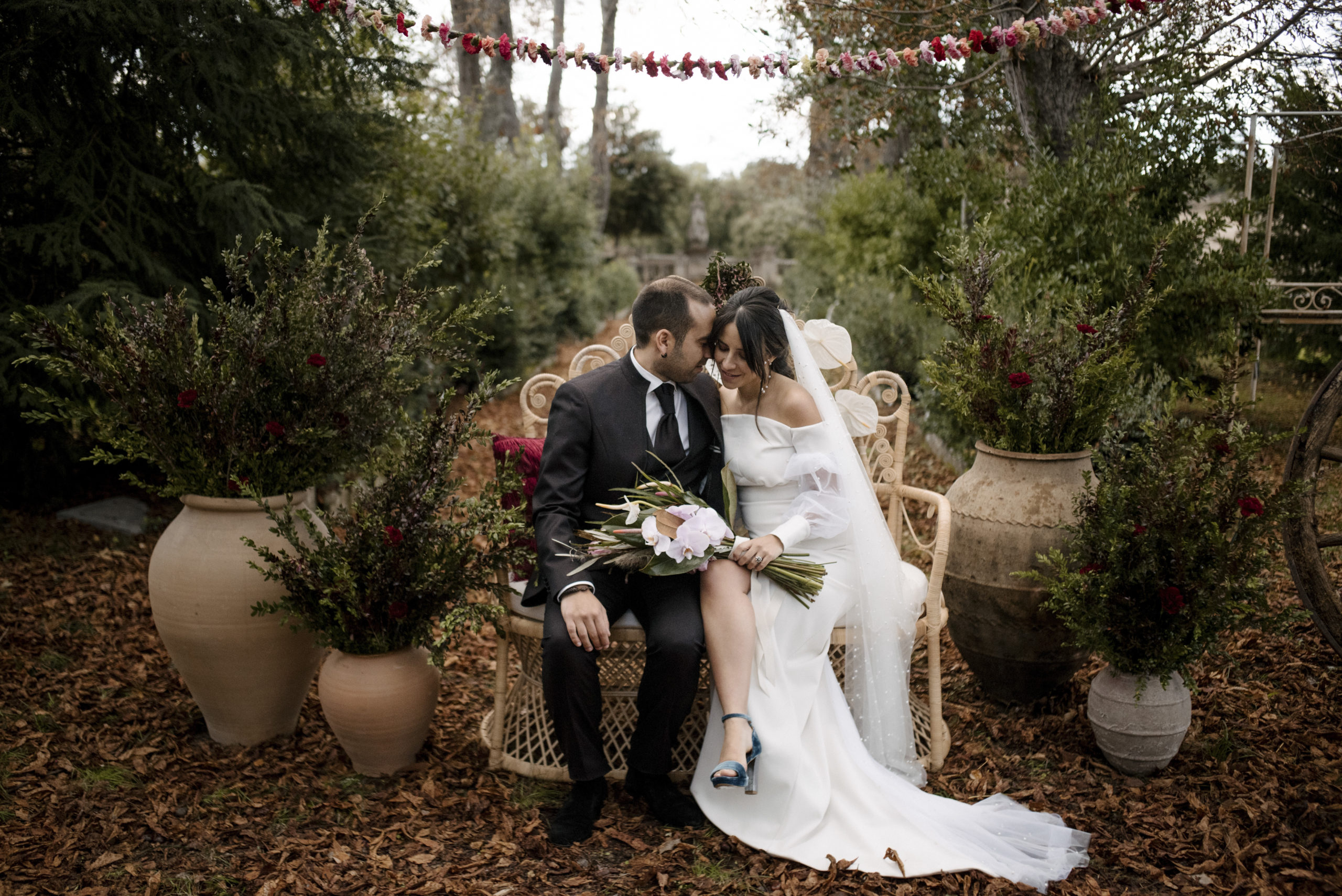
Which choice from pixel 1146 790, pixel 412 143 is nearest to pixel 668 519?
pixel 1146 790

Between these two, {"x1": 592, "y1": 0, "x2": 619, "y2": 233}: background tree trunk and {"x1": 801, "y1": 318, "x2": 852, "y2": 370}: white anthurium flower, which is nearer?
{"x1": 801, "y1": 318, "x2": 852, "y2": 370}: white anthurium flower

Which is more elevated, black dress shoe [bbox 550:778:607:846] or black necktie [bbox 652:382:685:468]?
black necktie [bbox 652:382:685:468]

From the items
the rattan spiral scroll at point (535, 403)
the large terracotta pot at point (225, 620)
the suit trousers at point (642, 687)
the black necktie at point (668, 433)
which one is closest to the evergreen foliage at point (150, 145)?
the large terracotta pot at point (225, 620)

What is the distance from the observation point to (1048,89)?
611cm

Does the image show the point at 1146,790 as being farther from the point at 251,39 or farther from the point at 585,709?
the point at 251,39

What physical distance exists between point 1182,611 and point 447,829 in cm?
251

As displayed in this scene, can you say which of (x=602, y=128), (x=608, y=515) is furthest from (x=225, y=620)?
(x=602, y=128)

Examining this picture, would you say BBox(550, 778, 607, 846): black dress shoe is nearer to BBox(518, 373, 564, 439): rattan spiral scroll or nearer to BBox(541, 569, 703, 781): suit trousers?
BBox(541, 569, 703, 781): suit trousers

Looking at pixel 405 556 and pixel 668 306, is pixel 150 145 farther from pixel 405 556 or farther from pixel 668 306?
pixel 668 306

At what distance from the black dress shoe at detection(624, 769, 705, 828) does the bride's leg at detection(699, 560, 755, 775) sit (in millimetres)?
199

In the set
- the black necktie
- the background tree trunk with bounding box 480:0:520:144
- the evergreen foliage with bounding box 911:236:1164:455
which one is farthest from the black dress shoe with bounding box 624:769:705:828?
the background tree trunk with bounding box 480:0:520:144

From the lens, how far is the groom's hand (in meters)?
Result: 2.78

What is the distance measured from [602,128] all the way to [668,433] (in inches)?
662

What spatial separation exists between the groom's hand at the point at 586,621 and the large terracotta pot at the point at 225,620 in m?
1.11
